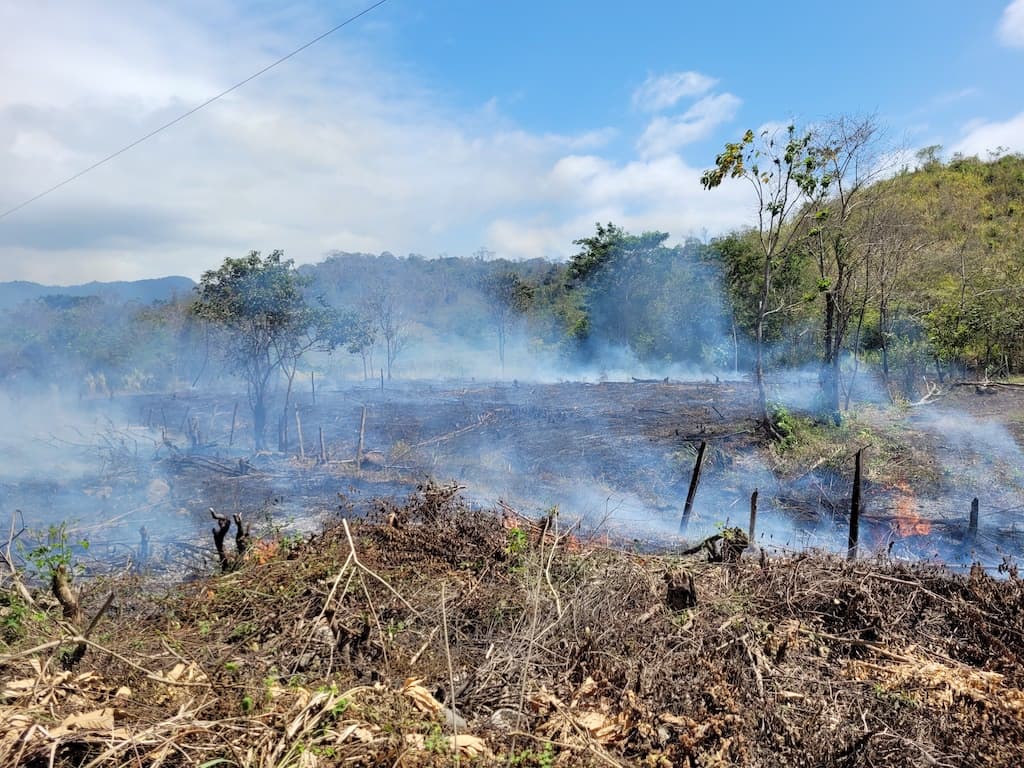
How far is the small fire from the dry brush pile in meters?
5.10

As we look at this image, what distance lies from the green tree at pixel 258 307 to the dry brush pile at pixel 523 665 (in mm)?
10584

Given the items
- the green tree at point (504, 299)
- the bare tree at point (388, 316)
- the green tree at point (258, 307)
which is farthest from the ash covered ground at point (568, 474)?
the green tree at point (504, 299)

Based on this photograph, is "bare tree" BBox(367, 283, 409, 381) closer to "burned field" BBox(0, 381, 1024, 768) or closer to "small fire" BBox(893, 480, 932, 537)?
"burned field" BBox(0, 381, 1024, 768)

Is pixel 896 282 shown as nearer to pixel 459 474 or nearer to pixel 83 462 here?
pixel 459 474

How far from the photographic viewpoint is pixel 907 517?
Result: 9.71 metres

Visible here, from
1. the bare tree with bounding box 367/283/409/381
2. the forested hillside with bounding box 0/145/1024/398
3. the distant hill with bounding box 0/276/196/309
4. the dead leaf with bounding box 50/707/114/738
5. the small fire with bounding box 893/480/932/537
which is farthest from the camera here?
the distant hill with bounding box 0/276/196/309

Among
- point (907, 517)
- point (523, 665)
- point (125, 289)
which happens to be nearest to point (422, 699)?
point (523, 665)

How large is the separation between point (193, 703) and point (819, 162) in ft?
49.5

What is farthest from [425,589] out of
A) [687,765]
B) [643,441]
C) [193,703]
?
[643,441]

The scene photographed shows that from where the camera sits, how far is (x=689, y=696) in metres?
3.31

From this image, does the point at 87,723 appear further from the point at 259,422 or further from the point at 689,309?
the point at 689,309

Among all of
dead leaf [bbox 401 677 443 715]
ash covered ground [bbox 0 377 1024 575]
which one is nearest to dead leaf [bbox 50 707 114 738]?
dead leaf [bbox 401 677 443 715]

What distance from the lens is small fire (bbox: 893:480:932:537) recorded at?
9.22 meters

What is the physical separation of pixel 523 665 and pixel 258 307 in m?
13.5
